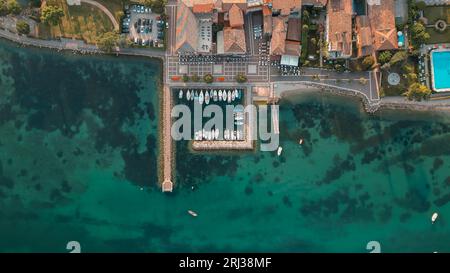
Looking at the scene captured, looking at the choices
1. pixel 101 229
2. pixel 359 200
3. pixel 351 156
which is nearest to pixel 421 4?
pixel 351 156

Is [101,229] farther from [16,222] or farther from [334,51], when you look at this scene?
[334,51]

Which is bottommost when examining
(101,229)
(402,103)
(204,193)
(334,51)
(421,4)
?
(101,229)

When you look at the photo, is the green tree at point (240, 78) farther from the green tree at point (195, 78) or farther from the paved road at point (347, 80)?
the green tree at point (195, 78)

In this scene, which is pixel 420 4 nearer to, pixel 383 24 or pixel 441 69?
pixel 383 24

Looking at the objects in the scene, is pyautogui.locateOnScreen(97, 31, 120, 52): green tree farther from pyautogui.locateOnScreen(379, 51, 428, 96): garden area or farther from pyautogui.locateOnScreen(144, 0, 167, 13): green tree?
pyautogui.locateOnScreen(379, 51, 428, 96): garden area

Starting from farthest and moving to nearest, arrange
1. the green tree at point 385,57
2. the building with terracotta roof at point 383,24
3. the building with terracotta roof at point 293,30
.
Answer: the building with terracotta roof at point 293,30 → the green tree at point 385,57 → the building with terracotta roof at point 383,24

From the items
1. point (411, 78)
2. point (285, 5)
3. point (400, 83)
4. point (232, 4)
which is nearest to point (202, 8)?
point (232, 4)

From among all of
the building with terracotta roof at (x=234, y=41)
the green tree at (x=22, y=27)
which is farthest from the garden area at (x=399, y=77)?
the green tree at (x=22, y=27)
